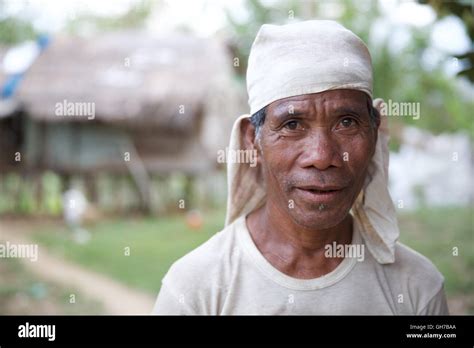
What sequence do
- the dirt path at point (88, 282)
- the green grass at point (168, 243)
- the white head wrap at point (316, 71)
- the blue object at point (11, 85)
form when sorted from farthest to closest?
the blue object at point (11, 85) → the dirt path at point (88, 282) → the green grass at point (168, 243) → the white head wrap at point (316, 71)

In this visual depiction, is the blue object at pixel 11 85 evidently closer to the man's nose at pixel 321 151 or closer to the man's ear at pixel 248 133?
the man's ear at pixel 248 133

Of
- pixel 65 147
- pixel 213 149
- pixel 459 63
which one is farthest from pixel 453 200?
pixel 65 147

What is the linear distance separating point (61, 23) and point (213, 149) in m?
2.17

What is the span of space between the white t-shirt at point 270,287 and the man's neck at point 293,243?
4 centimetres

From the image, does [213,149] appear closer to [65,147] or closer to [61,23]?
[65,147]

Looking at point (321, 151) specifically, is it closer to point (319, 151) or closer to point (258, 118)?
point (319, 151)

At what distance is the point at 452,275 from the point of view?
12.6 ft

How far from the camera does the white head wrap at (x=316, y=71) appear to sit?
129cm

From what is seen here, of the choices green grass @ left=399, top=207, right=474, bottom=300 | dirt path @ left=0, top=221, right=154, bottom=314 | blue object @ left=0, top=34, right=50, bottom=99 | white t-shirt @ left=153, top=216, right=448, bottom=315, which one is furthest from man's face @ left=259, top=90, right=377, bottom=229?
blue object @ left=0, top=34, right=50, bottom=99

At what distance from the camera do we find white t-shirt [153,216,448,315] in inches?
54.0

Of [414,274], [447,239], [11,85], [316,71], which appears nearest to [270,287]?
[414,274]

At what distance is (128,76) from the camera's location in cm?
601

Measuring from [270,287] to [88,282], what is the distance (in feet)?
12.8

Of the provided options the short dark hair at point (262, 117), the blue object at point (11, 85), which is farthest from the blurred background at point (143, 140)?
the short dark hair at point (262, 117)
